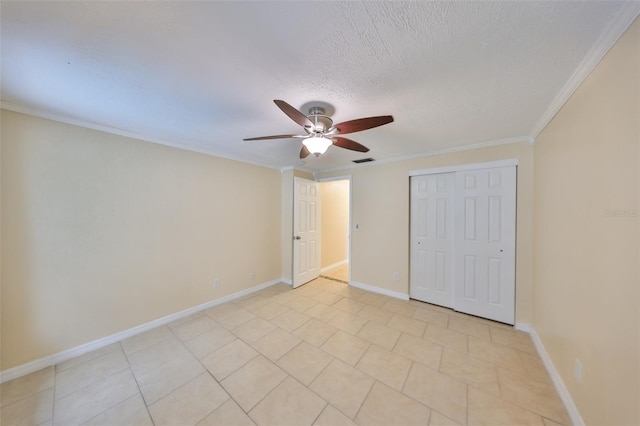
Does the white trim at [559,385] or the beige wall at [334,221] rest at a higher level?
the beige wall at [334,221]

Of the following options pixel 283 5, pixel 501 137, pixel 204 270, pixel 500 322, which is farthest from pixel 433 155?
pixel 204 270

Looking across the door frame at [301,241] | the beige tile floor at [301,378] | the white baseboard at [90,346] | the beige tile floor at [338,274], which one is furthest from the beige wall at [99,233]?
the beige tile floor at [338,274]

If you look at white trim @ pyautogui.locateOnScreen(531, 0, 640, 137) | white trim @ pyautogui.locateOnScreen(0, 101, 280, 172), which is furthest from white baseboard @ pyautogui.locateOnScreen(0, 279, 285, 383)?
white trim @ pyautogui.locateOnScreen(531, 0, 640, 137)

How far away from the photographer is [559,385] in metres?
1.62

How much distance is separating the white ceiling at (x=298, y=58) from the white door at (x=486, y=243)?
83cm

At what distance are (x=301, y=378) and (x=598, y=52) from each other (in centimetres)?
294

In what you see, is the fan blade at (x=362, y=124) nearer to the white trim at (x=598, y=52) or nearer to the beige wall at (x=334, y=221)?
the white trim at (x=598, y=52)

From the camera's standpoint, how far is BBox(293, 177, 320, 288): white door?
383cm

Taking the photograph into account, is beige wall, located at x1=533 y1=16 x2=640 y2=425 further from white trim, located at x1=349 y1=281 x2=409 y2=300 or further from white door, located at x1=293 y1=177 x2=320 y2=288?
white door, located at x1=293 y1=177 x2=320 y2=288

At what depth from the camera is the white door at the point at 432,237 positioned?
301 cm

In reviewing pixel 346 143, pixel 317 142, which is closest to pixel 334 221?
pixel 346 143

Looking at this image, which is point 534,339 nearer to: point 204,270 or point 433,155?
point 433,155

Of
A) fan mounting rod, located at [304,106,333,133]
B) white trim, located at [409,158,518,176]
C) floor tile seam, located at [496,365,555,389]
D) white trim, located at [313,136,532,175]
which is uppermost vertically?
white trim, located at [313,136,532,175]

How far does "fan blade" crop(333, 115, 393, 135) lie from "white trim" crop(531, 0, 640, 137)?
106 cm
